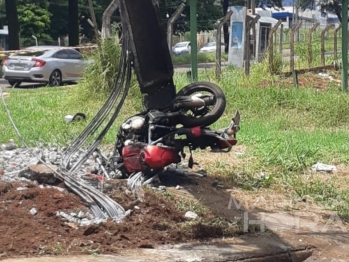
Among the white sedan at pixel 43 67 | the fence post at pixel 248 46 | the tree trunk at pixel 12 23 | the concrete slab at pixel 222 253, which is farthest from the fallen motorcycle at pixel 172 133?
the tree trunk at pixel 12 23

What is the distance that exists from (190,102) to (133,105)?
6112 mm

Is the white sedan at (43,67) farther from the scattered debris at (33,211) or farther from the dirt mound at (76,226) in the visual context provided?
the scattered debris at (33,211)

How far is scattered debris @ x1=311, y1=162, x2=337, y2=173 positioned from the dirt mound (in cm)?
255

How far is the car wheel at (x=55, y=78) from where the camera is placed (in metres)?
24.3

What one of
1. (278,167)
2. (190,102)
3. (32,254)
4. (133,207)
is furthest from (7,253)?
(278,167)

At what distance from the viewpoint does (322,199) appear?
776 centimetres

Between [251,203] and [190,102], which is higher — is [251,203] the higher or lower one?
the lower one

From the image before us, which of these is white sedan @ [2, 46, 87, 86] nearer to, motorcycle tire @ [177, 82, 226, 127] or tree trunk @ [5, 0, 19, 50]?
tree trunk @ [5, 0, 19, 50]

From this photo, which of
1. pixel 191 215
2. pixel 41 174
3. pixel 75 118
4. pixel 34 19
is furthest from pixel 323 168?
pixel 34 19

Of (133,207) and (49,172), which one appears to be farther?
(49,172)

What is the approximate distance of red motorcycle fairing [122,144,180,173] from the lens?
7.26 metres

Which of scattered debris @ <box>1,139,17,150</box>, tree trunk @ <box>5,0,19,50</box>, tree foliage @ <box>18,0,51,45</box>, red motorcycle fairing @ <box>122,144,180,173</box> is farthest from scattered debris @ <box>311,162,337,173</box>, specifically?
tree foliage @ <box>18,0,51,45</box>

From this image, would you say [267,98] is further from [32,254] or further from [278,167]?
[32,254]

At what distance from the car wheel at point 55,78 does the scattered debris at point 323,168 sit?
16201 millimetres
